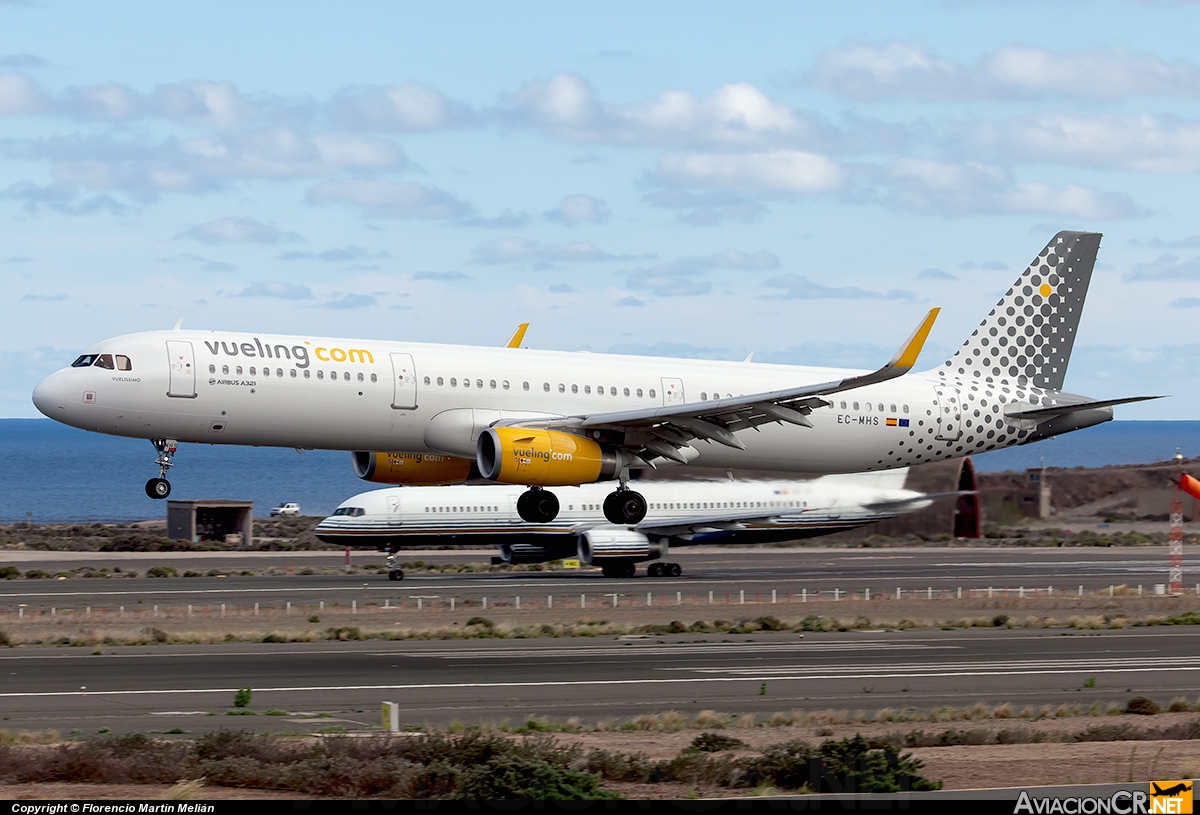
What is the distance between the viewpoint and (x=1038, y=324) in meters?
49.2

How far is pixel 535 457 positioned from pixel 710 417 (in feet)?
16.5

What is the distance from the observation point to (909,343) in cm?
3700

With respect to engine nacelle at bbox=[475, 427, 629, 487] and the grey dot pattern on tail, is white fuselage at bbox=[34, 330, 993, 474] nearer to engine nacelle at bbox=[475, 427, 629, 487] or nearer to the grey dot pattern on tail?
engine nacelle at bbox=[475, 427, 629, 487]

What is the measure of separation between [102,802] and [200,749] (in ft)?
12.2

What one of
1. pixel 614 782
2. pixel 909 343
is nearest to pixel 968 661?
pixel 909 343

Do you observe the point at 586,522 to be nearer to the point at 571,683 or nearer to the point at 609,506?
the point at 609,506

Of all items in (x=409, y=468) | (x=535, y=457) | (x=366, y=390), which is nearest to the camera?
(x=366, y=390)

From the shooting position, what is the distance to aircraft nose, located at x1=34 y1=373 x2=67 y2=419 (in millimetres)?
36219

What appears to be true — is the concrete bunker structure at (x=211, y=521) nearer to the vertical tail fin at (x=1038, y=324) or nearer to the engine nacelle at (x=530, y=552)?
the engine nacelle at (x=530, y=552)

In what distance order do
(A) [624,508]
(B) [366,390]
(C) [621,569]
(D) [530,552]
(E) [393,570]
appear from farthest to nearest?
(D) [530,552] → (C) [621,569] → (E) [393,570] → (A) [624,508] → (B) [366,390]

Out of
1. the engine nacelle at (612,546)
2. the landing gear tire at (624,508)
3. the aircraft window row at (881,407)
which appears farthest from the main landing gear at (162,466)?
the engine nacelle at (612,546)

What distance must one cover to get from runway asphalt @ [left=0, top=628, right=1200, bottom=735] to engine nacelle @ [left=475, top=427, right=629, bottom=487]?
452cm

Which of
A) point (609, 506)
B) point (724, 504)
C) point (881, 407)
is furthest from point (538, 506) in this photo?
point (724, 504)

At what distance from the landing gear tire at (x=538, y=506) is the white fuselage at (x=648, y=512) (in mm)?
23481
